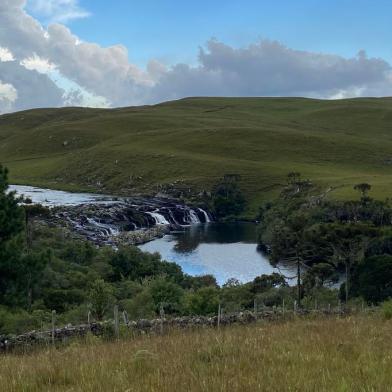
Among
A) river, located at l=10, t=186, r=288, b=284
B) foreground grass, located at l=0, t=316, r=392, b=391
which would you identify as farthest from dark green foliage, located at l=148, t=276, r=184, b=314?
foreground grass, located at l=0, t=316, r=392, b=391

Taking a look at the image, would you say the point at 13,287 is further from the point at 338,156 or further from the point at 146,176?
the point at 338,156

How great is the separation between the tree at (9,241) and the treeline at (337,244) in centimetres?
1985

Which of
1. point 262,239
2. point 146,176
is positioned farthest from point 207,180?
point 262,239

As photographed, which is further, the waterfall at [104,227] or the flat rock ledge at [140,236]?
the waterfall at [104,227]

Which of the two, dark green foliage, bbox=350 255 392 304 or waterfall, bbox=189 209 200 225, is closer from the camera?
dark green foliage, bbox=350 255 392 304

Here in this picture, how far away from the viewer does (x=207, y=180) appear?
14700 cm

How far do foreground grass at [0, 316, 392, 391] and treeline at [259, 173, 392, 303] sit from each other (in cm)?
2297

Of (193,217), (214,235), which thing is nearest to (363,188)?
(214,235)

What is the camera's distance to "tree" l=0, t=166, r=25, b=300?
1029 inches

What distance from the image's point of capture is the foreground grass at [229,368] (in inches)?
198

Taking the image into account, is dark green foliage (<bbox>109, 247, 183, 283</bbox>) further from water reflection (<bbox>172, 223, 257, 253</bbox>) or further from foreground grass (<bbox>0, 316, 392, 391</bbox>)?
foreground grass (<bbox>0, 316, 392, 391</bbox>)

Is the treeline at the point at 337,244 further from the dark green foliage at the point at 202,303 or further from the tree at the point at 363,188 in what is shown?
the dark green foliage at the point at 202,303

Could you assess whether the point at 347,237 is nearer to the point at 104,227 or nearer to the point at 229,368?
the point at 229,368

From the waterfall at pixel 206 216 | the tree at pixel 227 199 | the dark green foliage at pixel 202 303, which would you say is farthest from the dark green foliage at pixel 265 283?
the tree at pixel 227 199
